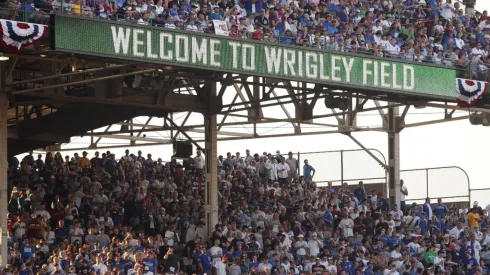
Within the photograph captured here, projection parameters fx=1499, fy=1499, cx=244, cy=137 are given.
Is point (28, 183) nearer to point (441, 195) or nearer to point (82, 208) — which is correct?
point (82, 208)

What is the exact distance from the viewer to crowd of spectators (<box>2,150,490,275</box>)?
33219mm

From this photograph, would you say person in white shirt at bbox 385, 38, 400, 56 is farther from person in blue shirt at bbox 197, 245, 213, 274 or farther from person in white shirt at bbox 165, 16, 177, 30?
person in blue shirt at bbox 197, 245, 213, 274

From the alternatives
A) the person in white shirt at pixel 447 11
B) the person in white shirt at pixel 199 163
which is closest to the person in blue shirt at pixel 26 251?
the person in white shirt at pixel 199 163

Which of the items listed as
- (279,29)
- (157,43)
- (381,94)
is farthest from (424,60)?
(157,43)

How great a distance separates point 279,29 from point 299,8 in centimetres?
207

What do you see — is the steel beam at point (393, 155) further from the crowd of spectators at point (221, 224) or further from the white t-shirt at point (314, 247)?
the white t-shirt at point (314, 247)

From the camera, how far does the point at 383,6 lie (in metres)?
42.1

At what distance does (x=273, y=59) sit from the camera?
33.9 meters

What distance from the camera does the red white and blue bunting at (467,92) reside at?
37.4 m

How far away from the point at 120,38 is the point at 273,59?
163 inches

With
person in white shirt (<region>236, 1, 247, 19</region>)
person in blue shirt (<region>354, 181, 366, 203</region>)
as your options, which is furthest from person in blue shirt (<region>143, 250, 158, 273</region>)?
person in blue shirt (<region>354, 181, 366, 203</region>)

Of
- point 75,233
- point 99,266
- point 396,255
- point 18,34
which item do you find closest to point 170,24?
point 18,34

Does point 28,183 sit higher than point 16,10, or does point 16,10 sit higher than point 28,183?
point 16,10

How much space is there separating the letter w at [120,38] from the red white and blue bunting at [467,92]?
9.72 meters
